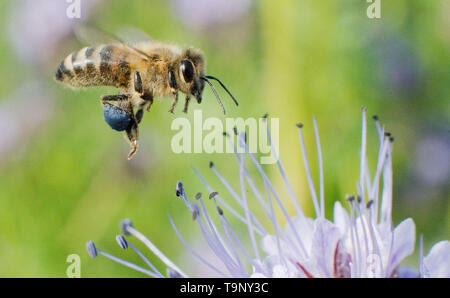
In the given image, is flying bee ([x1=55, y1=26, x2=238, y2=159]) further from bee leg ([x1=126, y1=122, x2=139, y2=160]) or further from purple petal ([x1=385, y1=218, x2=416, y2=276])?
purple petal ([x1=385, y1=218, x2=416, y2=276])

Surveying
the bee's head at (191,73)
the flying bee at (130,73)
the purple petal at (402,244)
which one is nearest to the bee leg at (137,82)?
the flying bee at (130,73)

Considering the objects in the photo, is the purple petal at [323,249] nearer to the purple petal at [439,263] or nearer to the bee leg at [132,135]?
the purple petal at [439,263]

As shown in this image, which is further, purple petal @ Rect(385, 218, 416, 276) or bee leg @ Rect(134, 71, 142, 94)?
bee leg @ Rect(134, 71, 142, 94)

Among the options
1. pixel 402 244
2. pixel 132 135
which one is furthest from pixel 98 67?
pixel 402 244

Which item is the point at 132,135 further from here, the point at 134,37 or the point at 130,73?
the point at 134,37

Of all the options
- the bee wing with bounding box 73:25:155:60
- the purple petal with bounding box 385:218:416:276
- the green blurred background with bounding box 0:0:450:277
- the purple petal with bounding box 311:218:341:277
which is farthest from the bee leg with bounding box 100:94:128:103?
the green blurred background with bounding box 0:0:450:277
